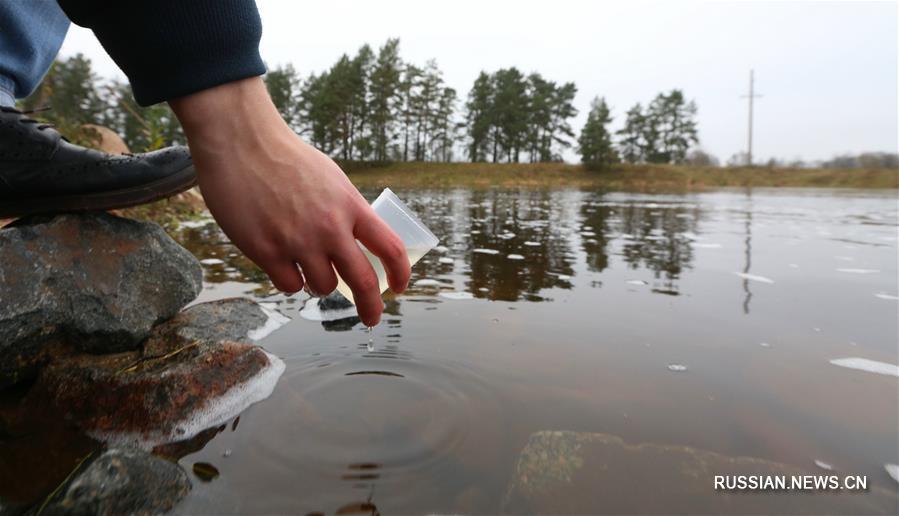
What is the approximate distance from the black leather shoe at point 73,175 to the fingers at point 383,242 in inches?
58.7

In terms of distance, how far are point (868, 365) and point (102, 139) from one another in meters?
9.48

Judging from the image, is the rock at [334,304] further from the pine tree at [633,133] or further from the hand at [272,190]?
the pine tree at [633,133]

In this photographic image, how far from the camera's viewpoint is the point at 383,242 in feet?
2.81

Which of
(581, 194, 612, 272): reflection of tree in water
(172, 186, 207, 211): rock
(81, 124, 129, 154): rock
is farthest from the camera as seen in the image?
(172, 186, 207, 211): rock

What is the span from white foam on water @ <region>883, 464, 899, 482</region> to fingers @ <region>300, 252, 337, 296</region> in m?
1.78

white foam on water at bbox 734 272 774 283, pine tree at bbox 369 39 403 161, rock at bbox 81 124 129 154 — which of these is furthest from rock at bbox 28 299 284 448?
pine tree at bbox 369 39 403 161

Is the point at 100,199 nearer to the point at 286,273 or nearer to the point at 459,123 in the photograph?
the point at 286,273

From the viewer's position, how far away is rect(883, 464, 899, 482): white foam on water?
1435 millimetres

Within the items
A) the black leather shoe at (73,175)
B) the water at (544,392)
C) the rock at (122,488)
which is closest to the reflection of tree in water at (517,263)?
the water at (544,392)

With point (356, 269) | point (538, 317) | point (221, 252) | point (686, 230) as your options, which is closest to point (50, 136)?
point (356, 269)

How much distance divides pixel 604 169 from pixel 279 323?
1608 inches

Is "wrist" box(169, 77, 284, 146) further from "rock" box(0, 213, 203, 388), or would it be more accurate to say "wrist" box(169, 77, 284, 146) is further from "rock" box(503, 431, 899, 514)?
"rock" box(0, 213, 203, 388)

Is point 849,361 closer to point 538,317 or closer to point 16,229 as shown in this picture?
point 538,317

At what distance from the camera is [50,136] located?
73.6 inches
